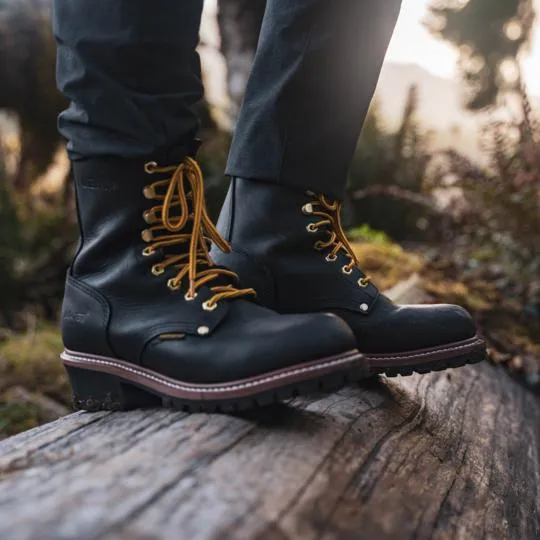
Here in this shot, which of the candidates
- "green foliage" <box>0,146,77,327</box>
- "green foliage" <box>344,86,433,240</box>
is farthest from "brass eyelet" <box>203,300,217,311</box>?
"green foliage" <box>344,86,433,240</box>

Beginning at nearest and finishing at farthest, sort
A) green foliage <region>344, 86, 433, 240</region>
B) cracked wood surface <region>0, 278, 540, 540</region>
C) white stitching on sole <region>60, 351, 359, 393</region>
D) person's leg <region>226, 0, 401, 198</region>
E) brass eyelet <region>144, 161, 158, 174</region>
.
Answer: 1. cracked wood surface <region>0, 278, 540, 540</region>
2. white stitching on sole <region>60, 351, 359, 393</region>
3. brass eyelet <region>144, 161, 158, 174</region>
4. person's leg <region>226, 0, 401, 198</region>
5. green foliage <region>344, 86, 433, 240</region>

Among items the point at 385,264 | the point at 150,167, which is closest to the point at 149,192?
the point at 150,167

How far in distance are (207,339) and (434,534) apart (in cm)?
42

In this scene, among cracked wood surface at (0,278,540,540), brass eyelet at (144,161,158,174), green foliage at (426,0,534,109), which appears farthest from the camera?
green foliage at (426,0,534,109)

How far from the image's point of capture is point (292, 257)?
136cm

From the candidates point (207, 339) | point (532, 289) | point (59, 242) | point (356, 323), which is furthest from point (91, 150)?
point (59, 242)

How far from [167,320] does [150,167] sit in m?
0.24

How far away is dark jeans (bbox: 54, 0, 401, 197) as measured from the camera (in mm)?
1127

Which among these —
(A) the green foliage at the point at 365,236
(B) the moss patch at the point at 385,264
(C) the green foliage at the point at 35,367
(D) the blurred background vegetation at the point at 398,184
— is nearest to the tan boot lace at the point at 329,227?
(D) the blurred background vegetation at the point at 398,184

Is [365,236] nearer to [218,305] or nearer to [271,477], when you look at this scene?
[218,305]

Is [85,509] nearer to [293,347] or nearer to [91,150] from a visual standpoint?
[293,347]

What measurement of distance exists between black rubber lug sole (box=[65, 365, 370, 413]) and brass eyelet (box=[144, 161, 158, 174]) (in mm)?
333

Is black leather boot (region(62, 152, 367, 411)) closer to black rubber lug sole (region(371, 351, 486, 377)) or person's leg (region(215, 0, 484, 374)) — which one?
person's leg (region(215, 0, 484, 374))

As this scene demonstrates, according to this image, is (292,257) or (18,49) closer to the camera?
(292,257)
